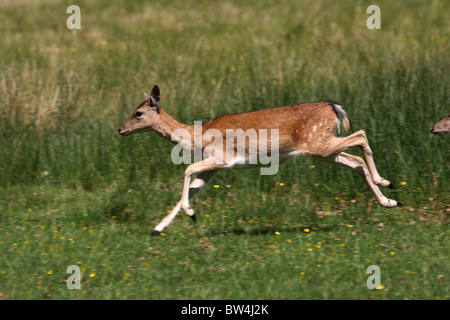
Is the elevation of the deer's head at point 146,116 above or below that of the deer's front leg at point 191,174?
above

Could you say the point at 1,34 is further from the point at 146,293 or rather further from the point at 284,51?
the point at 146,293

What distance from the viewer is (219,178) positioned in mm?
9906

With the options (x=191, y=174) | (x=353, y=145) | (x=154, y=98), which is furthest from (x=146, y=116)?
(x=353, y=145)

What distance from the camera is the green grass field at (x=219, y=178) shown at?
23.4 ft

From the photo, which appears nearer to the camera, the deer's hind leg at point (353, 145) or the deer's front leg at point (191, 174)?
the deer's front leg at point (191, 174)

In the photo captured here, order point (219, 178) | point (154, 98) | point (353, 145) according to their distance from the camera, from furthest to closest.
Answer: point (219, 178), point (154, 98), point (353, 145)

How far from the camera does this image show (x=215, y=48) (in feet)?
49.2

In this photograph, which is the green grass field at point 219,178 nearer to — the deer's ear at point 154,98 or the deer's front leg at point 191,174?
the deer's front leg at point 191,174

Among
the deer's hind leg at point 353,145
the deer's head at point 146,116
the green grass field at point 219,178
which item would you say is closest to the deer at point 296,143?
the deer's hind leg at point 353,145

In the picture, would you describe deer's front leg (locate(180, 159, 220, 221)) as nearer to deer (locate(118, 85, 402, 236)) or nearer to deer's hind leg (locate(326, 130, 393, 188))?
deer (locate(118, 85, 402, 236))

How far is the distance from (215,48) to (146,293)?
29.6 ft

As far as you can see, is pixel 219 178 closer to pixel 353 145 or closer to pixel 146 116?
pixel 146 116

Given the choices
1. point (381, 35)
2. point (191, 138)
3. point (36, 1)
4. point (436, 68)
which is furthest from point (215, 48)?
point (36, 1)

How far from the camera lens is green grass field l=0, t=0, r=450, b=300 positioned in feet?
23.4
